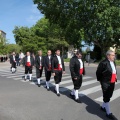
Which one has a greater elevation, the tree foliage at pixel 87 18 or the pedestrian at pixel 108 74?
the tree foliage at pixel 87 18

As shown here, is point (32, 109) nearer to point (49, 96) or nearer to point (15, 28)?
point (49, 96)

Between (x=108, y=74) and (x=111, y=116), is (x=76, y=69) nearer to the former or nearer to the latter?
(x=108, y=74)

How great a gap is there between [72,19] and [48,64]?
92.7ft

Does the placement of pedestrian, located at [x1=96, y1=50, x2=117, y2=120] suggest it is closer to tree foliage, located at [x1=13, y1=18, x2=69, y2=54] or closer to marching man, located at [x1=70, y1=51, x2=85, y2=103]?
marching man, located at [x1=70, y1=51, x2=85, y2=103]

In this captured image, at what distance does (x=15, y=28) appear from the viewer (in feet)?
252

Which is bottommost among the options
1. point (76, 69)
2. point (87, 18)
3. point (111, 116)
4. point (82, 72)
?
point (111, 116)

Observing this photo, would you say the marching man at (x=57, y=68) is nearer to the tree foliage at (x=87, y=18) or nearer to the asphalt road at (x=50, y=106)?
the asphalt road at (x=50, y=106)

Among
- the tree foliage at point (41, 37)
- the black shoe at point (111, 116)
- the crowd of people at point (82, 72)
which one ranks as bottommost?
the black shoe at point (111, 116)

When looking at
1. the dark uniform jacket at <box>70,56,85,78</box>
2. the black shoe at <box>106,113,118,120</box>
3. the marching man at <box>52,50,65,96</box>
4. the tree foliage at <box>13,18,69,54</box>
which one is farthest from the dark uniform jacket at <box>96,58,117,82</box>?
the tree foliage at <box>13,18,69,54</box>

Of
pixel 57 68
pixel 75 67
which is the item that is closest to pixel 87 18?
pixel 57 68

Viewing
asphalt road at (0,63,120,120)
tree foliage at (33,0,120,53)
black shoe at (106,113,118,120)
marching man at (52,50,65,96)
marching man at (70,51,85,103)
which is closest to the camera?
black shoe at (106,113,118,120)

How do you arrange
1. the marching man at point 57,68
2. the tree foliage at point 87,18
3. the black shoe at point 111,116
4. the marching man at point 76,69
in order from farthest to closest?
the tree foliage at point 87,18, the marching man at point 57,68, the marching man at point 76,69, the black shoe at point 111,116

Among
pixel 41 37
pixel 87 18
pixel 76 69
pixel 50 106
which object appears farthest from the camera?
pixel 41 37

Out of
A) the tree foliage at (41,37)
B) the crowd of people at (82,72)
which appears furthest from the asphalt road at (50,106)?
the tree foliage at (41,37)
